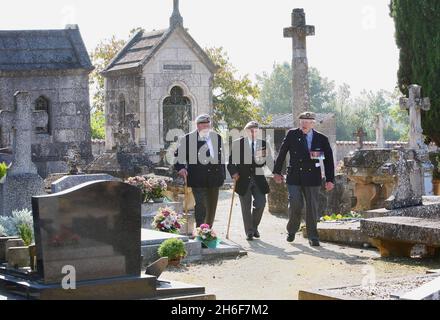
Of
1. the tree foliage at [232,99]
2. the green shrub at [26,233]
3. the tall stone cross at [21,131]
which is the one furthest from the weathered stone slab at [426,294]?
the tree foliage at [232,99]

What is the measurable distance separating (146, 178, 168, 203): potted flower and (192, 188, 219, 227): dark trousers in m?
1.36

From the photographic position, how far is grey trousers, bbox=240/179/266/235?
14.9 meters

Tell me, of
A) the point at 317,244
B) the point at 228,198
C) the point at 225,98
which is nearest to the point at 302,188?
the point at 317,244

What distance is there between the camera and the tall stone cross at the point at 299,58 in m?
21.9

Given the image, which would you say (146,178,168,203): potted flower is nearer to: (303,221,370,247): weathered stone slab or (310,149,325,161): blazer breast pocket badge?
(303,221,370,247): weathered stone slab

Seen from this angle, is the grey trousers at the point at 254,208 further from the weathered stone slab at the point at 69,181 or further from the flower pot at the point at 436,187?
the flower pot at the point at 436,187

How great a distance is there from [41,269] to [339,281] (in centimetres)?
356

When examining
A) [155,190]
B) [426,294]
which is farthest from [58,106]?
[426,294]

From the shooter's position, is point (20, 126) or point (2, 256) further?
point (20, 126)

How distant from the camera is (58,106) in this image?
28.1 meters

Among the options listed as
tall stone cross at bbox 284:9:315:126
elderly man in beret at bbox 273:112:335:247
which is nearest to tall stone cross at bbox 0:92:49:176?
elderly man in beret at bbox 273:112:335:247

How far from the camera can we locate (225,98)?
42.3m

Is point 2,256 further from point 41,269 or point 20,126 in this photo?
point 20,126

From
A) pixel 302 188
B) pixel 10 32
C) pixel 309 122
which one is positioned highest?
pixel 10 32
